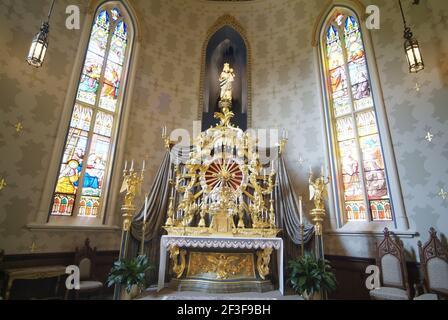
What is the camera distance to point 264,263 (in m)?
5.78

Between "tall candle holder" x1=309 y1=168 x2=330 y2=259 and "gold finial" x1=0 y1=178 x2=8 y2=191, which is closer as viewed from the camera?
"gold finial" x1=0 y1=178 x2=8 y2=191

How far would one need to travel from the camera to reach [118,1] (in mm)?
8148

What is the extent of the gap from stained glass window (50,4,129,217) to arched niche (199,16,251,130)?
282 cm

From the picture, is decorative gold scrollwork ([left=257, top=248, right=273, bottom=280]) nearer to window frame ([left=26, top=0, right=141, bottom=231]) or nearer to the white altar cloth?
the white altar cloth

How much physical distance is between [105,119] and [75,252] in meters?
3.69

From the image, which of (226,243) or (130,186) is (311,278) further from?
(130,186)

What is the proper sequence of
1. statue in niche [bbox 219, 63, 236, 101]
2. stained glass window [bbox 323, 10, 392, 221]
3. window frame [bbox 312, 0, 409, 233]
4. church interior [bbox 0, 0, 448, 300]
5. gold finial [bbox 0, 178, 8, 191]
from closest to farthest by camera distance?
gold finial [bbox 0, 178, 8, 191]
church interior [bbox 0, 0, 448, 300]
window frame [bbox 312, 0, 409, 233]
stained glass window [bbox 323, 10, 392, 221]
statue in niche [bbox 219, 63, 236, 101]

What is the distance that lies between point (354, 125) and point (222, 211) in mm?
4410

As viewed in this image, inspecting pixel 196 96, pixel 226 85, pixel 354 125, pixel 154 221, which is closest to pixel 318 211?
pixel 354 125

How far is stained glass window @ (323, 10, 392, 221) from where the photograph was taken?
20.9 ft

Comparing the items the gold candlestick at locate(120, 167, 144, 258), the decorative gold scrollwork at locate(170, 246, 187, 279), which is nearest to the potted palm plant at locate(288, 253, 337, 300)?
the decorative gold scrollwork at locate(170, 246, 187, 279)
